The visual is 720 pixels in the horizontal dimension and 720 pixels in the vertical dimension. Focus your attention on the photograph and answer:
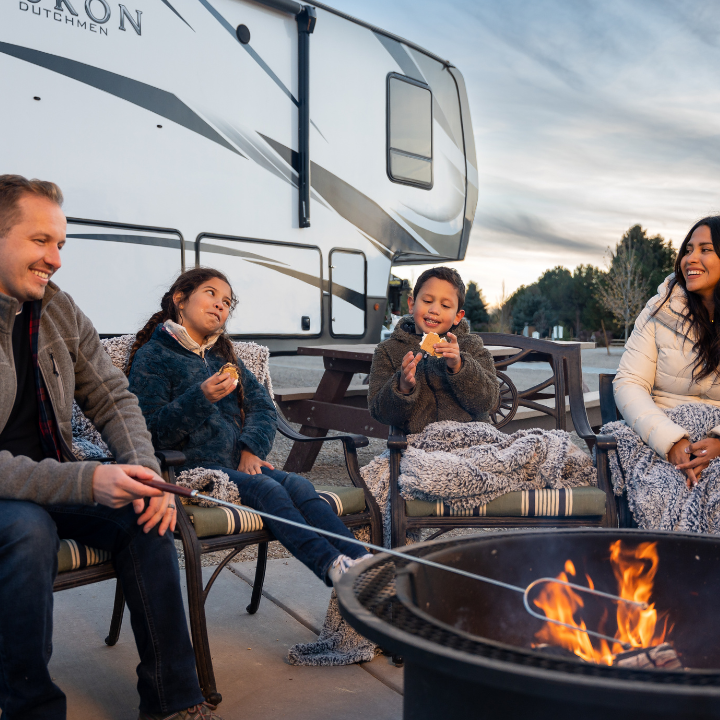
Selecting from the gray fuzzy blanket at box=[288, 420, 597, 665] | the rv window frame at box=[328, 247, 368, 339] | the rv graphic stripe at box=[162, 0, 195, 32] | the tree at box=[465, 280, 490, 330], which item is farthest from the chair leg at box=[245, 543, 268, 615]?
the tree at box=[465, 280, 490, 330]

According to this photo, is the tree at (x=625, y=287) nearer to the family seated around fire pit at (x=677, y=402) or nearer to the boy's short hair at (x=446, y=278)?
the family seated around fire pit at (x=677, y=402)

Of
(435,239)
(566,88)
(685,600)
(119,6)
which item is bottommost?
(685,600)

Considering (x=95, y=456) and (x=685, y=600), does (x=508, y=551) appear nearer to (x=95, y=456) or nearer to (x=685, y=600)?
(x=685, y=600)

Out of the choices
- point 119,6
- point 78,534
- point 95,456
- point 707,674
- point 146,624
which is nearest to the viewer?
point 707,674

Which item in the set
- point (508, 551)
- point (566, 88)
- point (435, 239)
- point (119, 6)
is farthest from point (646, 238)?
point (508, 551)

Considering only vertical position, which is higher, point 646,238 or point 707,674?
point 646,238

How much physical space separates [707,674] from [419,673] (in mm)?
442

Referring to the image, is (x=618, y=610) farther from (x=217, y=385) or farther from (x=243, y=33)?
(x=243, y=33)

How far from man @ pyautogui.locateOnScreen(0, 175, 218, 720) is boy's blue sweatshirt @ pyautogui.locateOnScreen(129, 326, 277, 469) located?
0.97 feet

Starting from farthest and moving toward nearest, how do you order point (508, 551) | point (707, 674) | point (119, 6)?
point (119, 6) < point (508, 551) < point (707, 674)

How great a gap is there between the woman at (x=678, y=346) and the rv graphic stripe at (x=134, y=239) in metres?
3.42

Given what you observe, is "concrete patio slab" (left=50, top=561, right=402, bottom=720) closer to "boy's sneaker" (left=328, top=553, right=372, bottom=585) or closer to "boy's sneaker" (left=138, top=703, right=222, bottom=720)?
"boy's sneaker" (left=138, top=703, right=222, bottom=720)

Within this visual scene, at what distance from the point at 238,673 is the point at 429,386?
1342 mm

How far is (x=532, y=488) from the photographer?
2.51 meters
